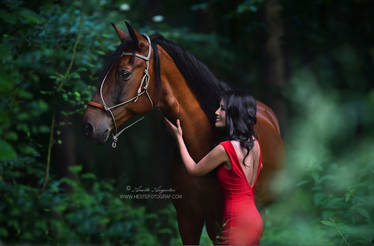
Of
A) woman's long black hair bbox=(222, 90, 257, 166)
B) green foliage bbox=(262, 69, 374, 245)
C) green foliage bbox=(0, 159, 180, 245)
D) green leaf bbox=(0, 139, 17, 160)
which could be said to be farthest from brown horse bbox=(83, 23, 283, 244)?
green foliage bbox=(262, 69, 374, 245)

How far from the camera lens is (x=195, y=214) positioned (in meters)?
3.62

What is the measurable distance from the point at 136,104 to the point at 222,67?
560cm

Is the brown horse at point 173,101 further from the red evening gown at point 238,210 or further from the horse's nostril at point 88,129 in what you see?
the red evening gown at point 238,210

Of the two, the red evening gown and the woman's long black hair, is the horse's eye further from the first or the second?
the red evening gown

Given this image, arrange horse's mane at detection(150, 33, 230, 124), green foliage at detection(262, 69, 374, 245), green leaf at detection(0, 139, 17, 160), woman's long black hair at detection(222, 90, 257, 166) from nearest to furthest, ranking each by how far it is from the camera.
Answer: green leaf at detection(0, 139, 17, 160)
woman's long black hair at detection(222, 90, 257, 166)
horse's mane at detection(150, 33, 230, 124)
green foliage at detection(262, 69, 374, 245)

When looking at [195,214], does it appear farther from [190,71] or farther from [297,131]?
[297,131]

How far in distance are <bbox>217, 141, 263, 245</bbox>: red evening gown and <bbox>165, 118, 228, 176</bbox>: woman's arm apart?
0.20 ft

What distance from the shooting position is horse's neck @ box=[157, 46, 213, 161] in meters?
3.46

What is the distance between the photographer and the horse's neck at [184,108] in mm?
3459

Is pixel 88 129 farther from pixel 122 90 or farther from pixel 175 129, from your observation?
pixel 175 129

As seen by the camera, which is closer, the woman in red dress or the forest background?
the woman in red dress

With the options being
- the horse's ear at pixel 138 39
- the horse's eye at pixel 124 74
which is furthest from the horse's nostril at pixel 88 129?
the horse's ear at pixel 138 39

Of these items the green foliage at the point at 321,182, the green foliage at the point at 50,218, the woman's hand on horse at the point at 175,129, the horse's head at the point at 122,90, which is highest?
the horse's head at the point at 122,90

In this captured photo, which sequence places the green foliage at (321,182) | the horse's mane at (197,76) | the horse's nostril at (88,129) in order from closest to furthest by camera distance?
the horse's nostril at (88,129)
the horse's mane at (197,76)
the green foliage at (321,182)
